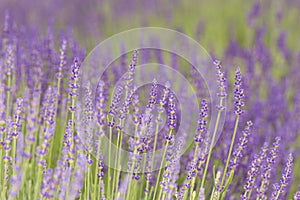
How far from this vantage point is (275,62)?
4762mm

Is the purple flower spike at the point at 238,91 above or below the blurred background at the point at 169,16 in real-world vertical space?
below

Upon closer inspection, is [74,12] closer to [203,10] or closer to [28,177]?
[203,10]

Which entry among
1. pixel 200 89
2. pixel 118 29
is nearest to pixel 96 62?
pixel 200 89

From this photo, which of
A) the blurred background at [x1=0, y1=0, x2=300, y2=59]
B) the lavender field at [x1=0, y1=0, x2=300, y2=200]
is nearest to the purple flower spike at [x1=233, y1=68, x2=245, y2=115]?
the lavender field at [x1=0, y1=0, x2=300, y2=200]

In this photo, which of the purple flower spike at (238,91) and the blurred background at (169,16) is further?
the blurred background at (169,16)

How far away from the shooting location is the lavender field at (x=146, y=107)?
6.42 feet

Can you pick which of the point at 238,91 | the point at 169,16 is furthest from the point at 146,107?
the point at 169,16

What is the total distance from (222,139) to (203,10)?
12.6 ft

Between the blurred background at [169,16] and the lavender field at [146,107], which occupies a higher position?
the blurred background at [169,16]

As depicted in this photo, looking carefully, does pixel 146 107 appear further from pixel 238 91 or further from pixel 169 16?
pixel 169 16

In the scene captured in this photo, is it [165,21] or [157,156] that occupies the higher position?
[165,21]

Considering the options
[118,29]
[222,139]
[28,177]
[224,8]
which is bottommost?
[28,177]

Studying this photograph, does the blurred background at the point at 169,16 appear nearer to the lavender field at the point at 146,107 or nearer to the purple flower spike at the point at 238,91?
the lavender field at the point at 146,107

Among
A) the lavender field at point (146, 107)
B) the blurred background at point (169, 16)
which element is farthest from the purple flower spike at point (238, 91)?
the blurred background at point (169, 16)
